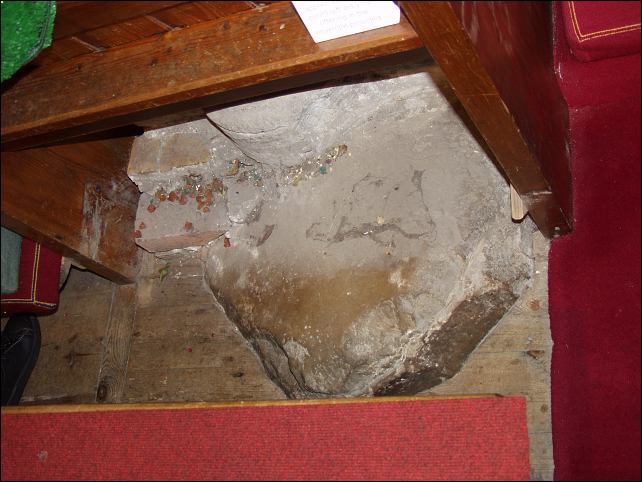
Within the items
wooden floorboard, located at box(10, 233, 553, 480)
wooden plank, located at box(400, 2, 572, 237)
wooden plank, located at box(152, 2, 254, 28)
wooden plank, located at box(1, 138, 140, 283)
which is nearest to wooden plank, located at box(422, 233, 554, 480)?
wooden floorboard, located at box(10, 233, 553, 480)

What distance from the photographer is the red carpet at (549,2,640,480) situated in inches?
54.8

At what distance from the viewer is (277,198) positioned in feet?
6.67

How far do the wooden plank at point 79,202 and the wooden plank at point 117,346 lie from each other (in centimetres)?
8

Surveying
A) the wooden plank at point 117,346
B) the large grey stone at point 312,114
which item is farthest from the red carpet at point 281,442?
the large grey stone at point 312,114

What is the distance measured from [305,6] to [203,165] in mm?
1077

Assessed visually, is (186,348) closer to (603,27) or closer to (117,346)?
(117,346)

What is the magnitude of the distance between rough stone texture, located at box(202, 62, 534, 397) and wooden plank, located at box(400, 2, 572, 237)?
0.73 ft

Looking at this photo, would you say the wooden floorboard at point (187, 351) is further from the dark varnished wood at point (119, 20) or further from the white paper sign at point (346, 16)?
the dark varnished wood at point (119, 20)

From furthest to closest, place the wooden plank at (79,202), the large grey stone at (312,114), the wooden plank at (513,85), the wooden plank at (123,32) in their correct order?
the wooden plank at (79,202) → the large grey stone at (312,114) → the wooden plank at (123,32) → the wooden plank at (513,85)

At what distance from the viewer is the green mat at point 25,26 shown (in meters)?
1.20

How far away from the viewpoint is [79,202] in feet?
6.95

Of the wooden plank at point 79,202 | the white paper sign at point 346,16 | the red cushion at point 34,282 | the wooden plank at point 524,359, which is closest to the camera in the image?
the white paper sign at point 346,16

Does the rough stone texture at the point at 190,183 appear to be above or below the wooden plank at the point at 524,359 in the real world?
above

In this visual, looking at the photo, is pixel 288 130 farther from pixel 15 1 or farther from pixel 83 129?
pixel 15 1
